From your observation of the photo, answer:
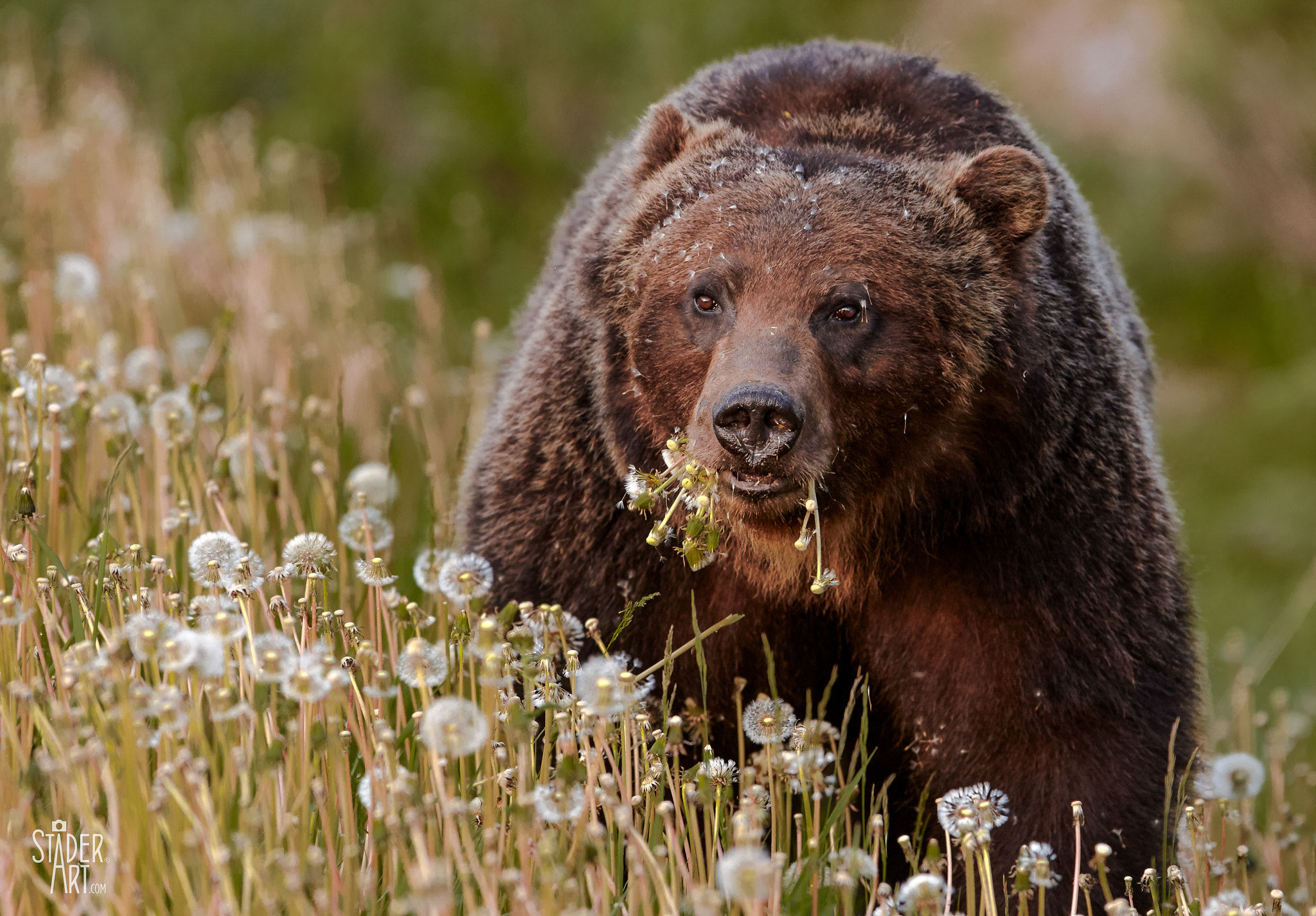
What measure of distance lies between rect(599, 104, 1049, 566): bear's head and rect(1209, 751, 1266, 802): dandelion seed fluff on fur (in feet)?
4.21

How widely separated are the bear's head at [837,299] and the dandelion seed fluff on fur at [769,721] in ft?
1.63

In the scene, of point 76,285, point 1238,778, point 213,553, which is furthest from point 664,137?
point 76,285

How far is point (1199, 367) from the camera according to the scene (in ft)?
39.8

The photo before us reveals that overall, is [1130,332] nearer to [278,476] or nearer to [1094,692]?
[1094,692]

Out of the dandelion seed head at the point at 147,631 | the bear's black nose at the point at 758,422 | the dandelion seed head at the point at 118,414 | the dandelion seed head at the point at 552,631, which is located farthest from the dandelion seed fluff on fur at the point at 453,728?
the dandelion seed head at the point at 118,414

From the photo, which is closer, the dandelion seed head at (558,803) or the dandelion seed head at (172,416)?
A: the dandelion seed head at (558,803)

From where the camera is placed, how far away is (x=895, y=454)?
3969mm

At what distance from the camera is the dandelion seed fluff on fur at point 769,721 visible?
336 centimetres

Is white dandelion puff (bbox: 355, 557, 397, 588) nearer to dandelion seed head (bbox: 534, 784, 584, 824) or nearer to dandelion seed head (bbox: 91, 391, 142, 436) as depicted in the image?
dandelion seed head (bbox: 534, 784, 584, 824)

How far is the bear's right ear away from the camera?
→ 4309 mm

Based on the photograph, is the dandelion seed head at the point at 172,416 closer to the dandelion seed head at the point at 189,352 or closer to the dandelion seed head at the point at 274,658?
the dandelion seed head at the point at 274,658

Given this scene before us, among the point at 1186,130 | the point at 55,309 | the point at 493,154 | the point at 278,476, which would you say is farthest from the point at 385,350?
the point at 1186,130

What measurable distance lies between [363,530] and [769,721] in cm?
123

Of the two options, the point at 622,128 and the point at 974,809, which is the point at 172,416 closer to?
the point at 974,809
